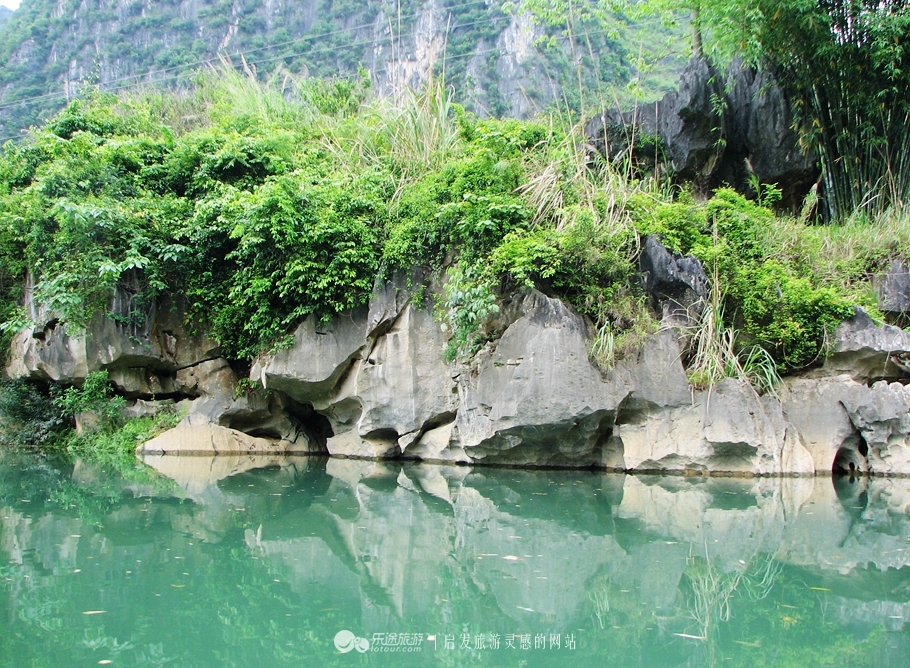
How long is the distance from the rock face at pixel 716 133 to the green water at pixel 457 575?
495 cm

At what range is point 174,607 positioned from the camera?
387 centimetres

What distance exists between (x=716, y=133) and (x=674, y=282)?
3116 millimetres

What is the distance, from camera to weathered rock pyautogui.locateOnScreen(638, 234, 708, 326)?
862cm

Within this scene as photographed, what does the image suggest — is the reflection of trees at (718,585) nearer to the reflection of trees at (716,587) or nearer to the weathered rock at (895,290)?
the reflection of trees at (716,587)

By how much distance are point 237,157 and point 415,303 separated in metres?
3.53

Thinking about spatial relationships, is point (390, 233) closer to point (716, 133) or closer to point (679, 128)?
point (679, 128)

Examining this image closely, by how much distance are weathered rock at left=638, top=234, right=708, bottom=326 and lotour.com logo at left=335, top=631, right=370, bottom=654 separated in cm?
608

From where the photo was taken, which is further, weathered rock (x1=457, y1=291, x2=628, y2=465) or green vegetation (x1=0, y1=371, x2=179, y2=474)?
green vegetation (x1=0, y1=371, x2=179, y2=474)

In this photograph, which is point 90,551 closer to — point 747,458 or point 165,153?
point 747,458

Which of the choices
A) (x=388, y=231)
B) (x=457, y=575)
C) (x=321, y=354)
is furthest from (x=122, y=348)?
(x=457, y=575)

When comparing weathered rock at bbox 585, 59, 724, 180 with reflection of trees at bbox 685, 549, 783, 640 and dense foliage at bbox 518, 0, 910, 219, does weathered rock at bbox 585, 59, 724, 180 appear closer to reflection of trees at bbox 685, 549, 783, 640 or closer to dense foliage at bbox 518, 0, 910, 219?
dense foliage at bbox 518, 0, 910, 219

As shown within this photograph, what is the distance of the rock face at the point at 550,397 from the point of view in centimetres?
807

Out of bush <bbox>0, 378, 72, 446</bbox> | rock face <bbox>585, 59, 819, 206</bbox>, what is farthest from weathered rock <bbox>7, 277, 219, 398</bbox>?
rock face <bbox>585, 59, 819, 206</bbox>

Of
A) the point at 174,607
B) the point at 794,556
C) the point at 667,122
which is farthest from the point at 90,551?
the point at 667,122
